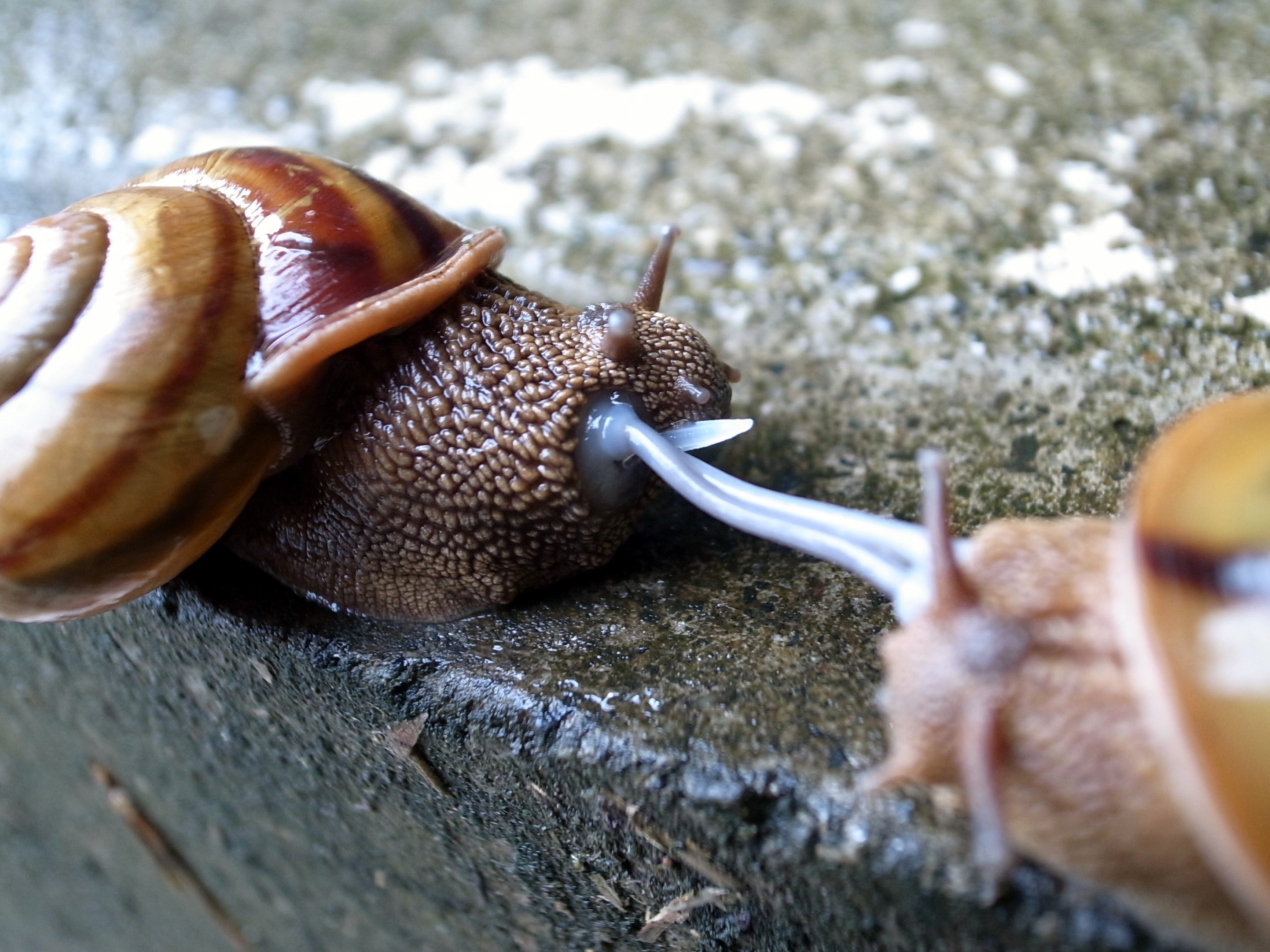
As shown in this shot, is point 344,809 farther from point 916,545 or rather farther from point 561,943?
point 916,545

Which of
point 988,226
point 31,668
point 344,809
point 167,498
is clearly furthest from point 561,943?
point 988,226

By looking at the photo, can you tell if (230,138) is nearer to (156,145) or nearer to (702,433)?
(156,145)

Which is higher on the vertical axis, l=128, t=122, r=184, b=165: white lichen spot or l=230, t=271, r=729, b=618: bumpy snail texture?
l=128, t=122, r=184, b=165: white lichen spot

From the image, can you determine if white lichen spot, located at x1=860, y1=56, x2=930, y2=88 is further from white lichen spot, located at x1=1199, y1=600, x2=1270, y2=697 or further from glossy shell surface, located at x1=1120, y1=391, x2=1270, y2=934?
white lichen spot, located at x1=1199, y1=600, x2=1270, y2=697

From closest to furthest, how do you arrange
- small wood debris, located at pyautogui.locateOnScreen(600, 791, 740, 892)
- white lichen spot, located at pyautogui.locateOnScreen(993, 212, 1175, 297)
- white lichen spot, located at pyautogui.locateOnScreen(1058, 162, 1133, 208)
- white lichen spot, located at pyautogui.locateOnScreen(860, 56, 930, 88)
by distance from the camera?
small wood debris, located at pyautogui.locateOnScreen(600, 791, 740, 892) < white lichen spot, located at pyautogui.locateOnScreen(993, 212, 1175, 297) < white lichen spot, located at pyautogui.locateOnScreen(1058, 162, 1133, 208) < white lichen spot, located at pyautogui.locateOnScreen(860, 56, 930, 88)

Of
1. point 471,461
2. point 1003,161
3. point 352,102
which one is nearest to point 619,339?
point 471,461

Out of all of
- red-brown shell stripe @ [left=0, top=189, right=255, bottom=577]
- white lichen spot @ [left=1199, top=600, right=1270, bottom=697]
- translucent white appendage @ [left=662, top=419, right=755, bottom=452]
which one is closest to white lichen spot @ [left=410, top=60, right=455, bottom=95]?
red-brown shell stripe @ [left=0, top=189, right=255, bottom=577]
